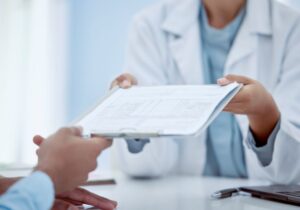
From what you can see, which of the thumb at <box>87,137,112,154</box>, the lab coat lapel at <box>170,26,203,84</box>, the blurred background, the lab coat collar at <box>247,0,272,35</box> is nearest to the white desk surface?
the thumb at <box>87,137,112,154</box>

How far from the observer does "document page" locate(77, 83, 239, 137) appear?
0.59 metres

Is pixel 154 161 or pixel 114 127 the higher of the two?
pixel 114 127

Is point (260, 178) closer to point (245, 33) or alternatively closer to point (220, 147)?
point (220, 147)

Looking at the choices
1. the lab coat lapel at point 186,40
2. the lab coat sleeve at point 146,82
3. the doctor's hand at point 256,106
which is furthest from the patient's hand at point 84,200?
the lab coat lapel at point 186,40

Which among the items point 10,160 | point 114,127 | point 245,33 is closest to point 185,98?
point 114,127

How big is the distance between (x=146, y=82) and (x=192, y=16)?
24 cm

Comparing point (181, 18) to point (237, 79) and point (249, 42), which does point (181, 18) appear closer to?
point (249, 42)

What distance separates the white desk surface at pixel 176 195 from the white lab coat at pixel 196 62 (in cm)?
7

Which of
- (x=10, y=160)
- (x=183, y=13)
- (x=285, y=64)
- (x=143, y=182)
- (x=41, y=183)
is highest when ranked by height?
(x=183, y=13)

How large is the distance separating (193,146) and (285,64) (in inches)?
12.3

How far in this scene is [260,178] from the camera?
1087 mm

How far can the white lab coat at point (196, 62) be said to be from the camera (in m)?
1.07

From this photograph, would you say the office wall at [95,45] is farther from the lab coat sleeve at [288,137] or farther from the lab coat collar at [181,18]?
the lab coat sleeve at [288,137]

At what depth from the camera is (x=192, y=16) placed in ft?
4.10
